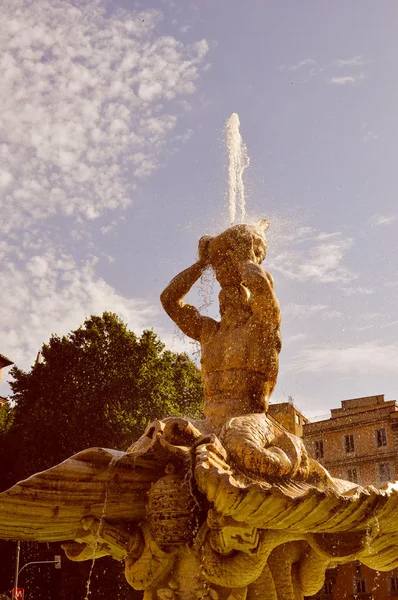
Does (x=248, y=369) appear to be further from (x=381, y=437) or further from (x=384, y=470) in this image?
(x=381, y=437)

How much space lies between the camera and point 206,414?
5.71m

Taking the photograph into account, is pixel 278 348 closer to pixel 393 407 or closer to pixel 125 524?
pixel 125 524

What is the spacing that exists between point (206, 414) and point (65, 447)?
1597 cm

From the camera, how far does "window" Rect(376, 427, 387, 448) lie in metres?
40.2

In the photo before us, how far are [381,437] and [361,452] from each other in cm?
178

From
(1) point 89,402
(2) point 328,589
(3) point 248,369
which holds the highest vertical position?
(1) point 89,402

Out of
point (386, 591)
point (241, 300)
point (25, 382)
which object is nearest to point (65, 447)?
point (25, 382)

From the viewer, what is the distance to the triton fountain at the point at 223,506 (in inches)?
171

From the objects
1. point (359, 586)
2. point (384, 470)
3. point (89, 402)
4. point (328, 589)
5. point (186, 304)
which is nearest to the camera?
point (186, 304)

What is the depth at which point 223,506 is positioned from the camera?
14.3 ft

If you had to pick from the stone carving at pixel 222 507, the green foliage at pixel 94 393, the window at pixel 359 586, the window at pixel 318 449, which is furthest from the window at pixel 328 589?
the stone carving at pixel 222 507

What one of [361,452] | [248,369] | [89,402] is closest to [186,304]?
[248,369]

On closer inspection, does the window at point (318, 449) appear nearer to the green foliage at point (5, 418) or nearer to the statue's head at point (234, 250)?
the green foliage at point (5, 418)

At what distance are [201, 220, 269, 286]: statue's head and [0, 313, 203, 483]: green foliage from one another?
15138 mm
